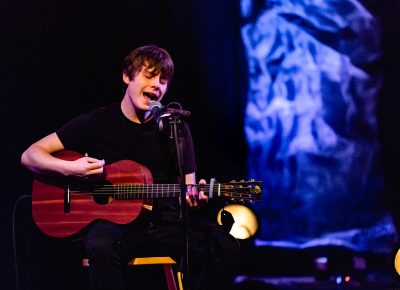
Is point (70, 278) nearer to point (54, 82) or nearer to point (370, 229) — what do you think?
point (54, 82)

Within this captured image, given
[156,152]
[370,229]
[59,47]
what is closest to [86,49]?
[59,47]

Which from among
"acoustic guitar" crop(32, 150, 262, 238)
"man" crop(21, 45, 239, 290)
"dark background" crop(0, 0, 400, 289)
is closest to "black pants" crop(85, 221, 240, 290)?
"man" crop(21, 45, 239, 290)

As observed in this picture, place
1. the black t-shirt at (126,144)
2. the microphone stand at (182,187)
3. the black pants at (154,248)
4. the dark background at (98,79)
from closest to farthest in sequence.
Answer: the microphone stand at (182,187) < the black pants at (154,248) < the black t-shirt at (126,144) < the dark background at (98,79)

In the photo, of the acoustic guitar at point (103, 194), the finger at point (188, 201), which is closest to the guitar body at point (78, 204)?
the acoustic guitar at point (103, 194)

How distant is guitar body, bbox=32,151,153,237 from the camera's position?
10.1 ft

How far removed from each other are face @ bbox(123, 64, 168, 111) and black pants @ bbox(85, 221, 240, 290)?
2.54 ft

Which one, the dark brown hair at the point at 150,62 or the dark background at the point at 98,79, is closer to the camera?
the dark brown hair at the point at 150,62

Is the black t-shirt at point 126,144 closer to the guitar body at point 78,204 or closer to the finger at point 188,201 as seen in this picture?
the guitar body at point 78,204

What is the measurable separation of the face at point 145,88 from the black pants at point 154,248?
30.5 inches

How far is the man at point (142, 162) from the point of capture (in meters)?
3.01

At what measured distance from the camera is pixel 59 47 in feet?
12.9

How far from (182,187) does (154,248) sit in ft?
2.34

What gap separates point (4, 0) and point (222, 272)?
99.5 inches

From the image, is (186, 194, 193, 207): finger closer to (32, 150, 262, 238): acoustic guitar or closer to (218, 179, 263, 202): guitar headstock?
(32, 150, 262, 238): acoustic guitar
